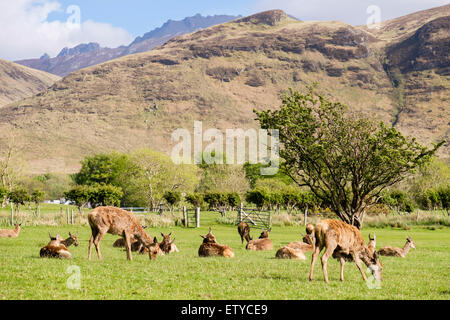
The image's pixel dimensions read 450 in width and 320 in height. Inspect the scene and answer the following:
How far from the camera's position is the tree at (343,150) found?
30797mm

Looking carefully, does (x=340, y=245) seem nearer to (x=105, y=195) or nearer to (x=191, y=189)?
(x=105, y=195)

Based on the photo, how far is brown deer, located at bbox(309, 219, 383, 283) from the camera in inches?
493

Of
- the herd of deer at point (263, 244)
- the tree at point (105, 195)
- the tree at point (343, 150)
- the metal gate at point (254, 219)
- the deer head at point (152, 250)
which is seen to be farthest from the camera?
the tree at point (105, 195)

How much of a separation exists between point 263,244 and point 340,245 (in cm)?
1124

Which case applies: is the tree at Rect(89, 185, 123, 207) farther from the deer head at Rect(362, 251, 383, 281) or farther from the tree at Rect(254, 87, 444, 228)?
the deer head at Rect(362, 251, 383, 281)

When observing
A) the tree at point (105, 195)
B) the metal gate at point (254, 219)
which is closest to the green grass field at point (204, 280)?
the metal gate at point (254, 219)

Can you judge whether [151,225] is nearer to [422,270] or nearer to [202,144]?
[422,270]

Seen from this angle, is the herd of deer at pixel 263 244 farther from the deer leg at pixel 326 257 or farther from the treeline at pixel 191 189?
the treeline at pixel 191 189

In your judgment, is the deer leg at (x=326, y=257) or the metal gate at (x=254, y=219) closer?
the deer leg at (x=326, y=257)

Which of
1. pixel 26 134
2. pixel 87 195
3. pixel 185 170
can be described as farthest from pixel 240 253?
pixel 26 134

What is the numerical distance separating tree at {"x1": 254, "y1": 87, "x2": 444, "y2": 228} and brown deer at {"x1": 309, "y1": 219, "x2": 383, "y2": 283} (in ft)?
58.6

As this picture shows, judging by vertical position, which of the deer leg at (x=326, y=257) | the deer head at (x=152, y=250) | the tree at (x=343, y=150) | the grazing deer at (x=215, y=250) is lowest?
the grazing deer at (x=215, y=250)

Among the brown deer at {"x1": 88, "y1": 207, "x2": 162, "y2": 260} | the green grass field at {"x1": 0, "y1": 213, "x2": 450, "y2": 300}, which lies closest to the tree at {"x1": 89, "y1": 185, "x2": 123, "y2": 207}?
the brown deer at {"x1": 88, "y1": 207, "x2": 162, "y2": 260}
